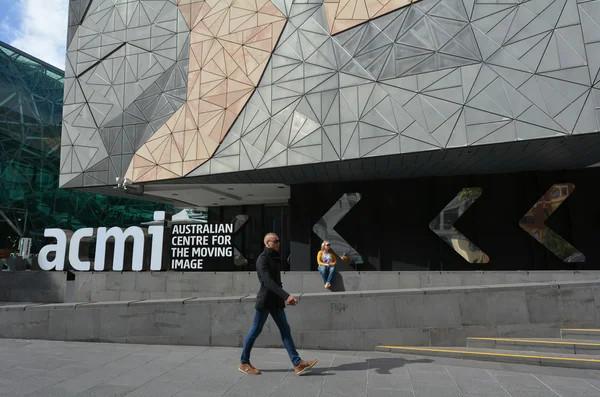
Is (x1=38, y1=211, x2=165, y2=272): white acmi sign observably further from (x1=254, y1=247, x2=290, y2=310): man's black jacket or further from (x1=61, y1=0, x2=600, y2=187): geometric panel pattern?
(x1=254, y1=247, x2=290, y2=310): man's black jacket

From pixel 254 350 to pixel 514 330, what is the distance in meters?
4.70

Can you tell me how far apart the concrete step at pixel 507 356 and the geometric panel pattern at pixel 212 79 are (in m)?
11.7

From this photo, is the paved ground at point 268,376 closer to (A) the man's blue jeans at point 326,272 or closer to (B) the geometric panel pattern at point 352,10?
(A) the man's blue jeans at point 326,272

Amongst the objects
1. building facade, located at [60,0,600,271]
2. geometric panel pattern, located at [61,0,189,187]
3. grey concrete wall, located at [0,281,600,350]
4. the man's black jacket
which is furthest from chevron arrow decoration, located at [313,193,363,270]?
the man's black jacket

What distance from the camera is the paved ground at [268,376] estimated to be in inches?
170

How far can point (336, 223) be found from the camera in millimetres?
17281

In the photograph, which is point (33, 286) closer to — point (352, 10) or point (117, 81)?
point (117, 81)

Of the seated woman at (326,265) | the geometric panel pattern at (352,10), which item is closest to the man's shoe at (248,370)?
the seated woman at (326,265)

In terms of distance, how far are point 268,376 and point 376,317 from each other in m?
2.62

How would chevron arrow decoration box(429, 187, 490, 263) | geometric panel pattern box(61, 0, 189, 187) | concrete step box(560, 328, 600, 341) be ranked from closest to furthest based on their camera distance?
1. concrete step box(560, 328, 600, 341)
2. chevron arrow decoration box(429, 187, 490, 263)
3. geometric panel pattern box(61, 0, 189, 187)

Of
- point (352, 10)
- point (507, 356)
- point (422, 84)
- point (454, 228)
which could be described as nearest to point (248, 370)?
point (507, 356)

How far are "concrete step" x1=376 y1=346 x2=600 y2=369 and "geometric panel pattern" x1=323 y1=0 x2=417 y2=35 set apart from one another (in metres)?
11.9

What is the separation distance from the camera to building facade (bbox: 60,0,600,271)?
11906mm

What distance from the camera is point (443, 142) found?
12266 mm
